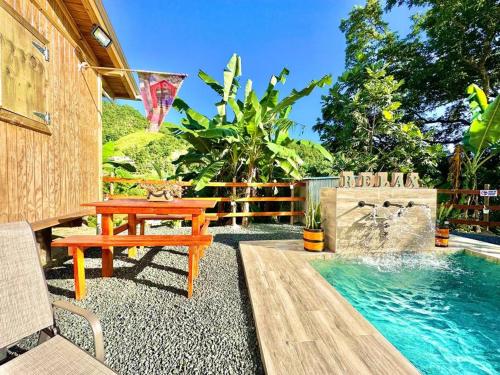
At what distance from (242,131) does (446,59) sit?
369 inches

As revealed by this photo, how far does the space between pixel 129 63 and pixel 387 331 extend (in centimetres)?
613

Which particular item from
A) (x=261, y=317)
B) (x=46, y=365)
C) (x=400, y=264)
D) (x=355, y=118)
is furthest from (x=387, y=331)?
(x=355, y=118)

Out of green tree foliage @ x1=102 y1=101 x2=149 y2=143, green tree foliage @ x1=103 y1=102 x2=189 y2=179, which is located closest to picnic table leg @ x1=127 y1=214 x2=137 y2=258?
green tree foliage @ x1=103 y1=102 x2=189 y2=179

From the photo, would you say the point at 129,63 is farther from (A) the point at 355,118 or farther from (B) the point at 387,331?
(A) the point at 355,118

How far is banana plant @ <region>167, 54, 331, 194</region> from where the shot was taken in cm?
579

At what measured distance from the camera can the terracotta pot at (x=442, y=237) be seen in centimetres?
450

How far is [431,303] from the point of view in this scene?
262 cm

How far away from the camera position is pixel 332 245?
423 centimetres

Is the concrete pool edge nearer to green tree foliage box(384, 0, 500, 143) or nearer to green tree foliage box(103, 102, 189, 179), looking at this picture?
green tree foliage box(103, 102, 189, 179)

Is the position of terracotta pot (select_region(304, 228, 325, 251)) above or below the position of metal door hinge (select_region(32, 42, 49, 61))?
below

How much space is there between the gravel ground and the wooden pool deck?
14 cm

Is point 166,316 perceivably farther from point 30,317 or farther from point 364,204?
point 364,204

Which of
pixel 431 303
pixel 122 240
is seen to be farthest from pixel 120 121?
pixel 431 303

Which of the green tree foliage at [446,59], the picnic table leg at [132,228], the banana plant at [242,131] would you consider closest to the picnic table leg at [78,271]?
the picnic table leg at [132,228]
